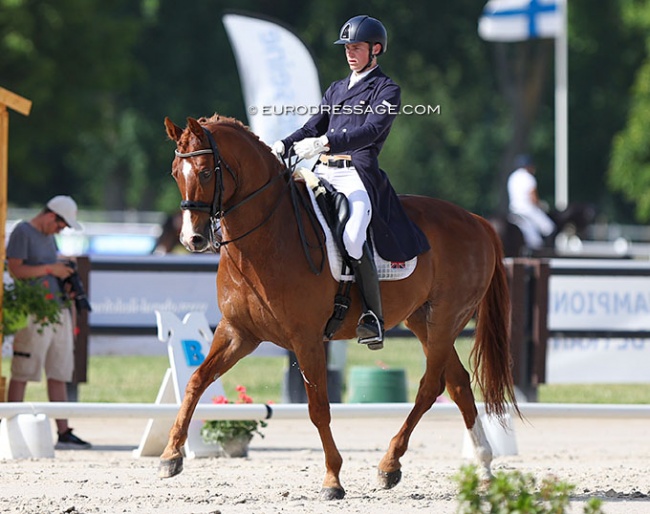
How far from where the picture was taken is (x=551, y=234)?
73.6 feet

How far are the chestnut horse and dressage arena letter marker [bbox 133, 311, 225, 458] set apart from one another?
2.06 meters

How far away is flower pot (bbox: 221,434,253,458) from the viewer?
9678 mm

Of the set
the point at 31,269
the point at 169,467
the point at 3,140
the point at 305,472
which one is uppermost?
the point at 3,140

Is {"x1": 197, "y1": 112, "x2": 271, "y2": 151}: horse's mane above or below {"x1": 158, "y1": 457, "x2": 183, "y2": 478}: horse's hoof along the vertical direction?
above

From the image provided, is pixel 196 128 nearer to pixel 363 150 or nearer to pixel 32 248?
pixel 363 150

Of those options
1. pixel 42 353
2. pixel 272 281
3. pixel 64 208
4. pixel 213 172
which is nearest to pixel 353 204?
pixel 272 281

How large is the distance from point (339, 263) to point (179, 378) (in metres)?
2.55

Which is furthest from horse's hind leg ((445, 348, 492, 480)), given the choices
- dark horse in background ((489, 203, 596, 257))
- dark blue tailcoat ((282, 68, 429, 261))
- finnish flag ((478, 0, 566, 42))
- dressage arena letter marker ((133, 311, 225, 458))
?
finnish flag ((478, 0, 566, 42))

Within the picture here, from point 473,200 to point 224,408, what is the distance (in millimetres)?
44807

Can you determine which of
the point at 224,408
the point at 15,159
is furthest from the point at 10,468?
the point at 15,159

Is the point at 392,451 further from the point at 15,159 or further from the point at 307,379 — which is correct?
the point at 15,159

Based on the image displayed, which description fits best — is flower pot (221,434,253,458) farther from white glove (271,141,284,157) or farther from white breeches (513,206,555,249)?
white breeches (513,206,555,249)

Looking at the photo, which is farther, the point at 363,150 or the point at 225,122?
the point at 363,150

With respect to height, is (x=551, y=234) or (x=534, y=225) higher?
(x=534, y=225)
